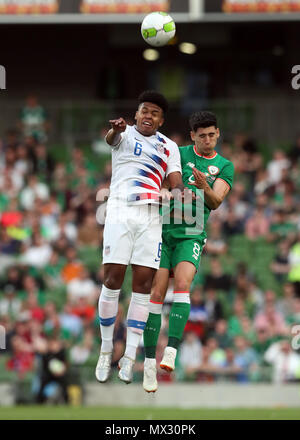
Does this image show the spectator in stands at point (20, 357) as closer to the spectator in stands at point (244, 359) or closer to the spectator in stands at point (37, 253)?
the spectator in stands at point (37, 253)

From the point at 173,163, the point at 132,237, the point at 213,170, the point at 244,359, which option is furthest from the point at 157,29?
the point at 244,359

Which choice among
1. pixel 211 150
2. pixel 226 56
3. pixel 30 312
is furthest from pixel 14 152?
pixel 211 150

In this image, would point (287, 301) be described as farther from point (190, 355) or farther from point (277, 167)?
point (277, 167)

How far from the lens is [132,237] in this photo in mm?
11836

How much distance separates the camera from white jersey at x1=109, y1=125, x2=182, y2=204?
38.7 feet

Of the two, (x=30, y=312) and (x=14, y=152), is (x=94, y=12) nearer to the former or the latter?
(x=14, y=152)

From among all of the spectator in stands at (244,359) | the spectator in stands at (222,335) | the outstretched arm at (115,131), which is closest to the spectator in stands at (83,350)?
the spectator in stands at (222,335)

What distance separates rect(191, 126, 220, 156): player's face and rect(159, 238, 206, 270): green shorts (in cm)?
110

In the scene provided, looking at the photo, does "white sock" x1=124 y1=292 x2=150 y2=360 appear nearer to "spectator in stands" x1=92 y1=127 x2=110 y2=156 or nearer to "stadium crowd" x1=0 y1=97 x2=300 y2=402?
"stadium crowd" x1=0 y1=97 x2=300 y2=402

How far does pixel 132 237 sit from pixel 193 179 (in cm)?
108

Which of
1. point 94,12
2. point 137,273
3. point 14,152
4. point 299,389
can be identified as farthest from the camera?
point 14,152

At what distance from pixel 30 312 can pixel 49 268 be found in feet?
5.25

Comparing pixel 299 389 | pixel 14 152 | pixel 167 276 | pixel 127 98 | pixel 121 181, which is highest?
pixel 127 98

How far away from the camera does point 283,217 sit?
23.8 metres
